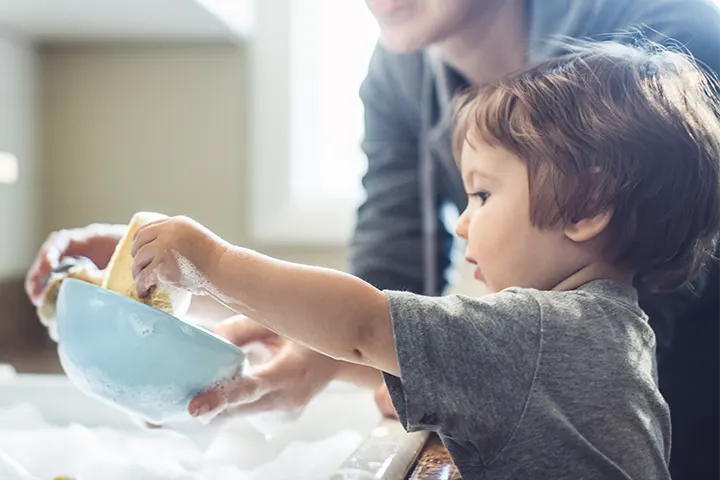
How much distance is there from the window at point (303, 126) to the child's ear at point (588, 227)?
1.44ft

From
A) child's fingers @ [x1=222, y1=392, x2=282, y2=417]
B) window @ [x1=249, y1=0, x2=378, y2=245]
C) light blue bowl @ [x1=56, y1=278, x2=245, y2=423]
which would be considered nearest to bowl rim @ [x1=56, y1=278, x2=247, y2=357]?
light blue bowl @ [x1=56, y1=278, x2=245, y2=423]

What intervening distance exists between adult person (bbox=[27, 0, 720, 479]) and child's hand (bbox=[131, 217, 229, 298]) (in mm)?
102

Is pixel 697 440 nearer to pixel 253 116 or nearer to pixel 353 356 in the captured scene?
pixel 353 356

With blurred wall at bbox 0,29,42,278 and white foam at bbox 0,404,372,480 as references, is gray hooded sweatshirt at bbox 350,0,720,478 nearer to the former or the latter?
white foam at bbox 0,404,372,480

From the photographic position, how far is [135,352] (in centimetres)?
47

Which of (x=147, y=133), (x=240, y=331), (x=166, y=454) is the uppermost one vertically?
(x=147, y=133)

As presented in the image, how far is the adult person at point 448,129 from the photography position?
57 centimetres

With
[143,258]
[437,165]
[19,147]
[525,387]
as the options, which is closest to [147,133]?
[19,147]

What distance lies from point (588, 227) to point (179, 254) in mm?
238

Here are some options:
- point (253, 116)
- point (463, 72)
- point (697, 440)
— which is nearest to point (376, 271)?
point (463, 72)

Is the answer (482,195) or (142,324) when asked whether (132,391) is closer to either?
(142,324)

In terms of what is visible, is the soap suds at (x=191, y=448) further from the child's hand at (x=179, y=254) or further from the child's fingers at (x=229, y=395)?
the child's hand at (x=179, y=254)

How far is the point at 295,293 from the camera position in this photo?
0.41 metres

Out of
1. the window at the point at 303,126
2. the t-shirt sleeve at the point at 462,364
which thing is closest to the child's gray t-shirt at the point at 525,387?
the t-shirt sleeve at the point at 462,364
